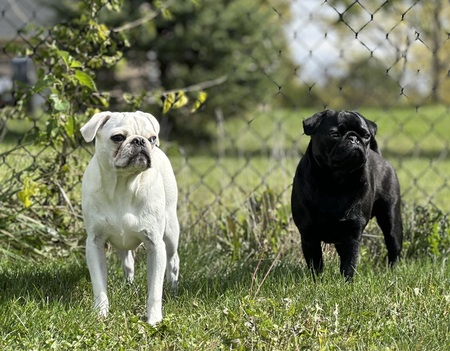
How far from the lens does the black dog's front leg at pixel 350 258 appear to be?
374 centimetres

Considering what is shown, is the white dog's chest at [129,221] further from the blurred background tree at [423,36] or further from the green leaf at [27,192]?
the blurred background tree at [423,36]

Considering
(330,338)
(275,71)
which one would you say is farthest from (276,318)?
(275,71)

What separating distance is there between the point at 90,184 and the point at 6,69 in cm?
1539

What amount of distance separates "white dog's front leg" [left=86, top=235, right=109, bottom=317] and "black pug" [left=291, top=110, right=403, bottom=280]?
0.97m

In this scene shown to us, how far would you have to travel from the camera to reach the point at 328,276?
3801 millimetres

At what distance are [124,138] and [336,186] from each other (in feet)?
3.41

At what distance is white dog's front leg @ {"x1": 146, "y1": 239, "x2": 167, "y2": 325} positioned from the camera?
3.41 m

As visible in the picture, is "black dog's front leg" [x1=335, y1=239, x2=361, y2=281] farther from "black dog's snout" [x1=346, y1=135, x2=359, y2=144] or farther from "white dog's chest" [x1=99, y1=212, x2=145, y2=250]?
"white dog's chest" [x1=99, y1=212, x2=145, y2=250]

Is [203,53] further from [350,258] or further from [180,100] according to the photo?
[350,258]

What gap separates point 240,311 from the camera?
338 cm

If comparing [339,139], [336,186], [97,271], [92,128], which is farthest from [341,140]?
[97,271]

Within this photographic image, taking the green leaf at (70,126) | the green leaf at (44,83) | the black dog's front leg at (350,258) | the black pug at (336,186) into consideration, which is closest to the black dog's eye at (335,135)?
the black pug at (336,186)

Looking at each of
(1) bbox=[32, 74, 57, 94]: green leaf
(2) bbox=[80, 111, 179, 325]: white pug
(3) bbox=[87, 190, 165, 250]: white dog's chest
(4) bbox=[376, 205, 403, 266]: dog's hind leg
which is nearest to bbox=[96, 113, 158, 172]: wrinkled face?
(2) bbox=[80, 111, 179, 325]: white pug

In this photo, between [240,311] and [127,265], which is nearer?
[240,311]
